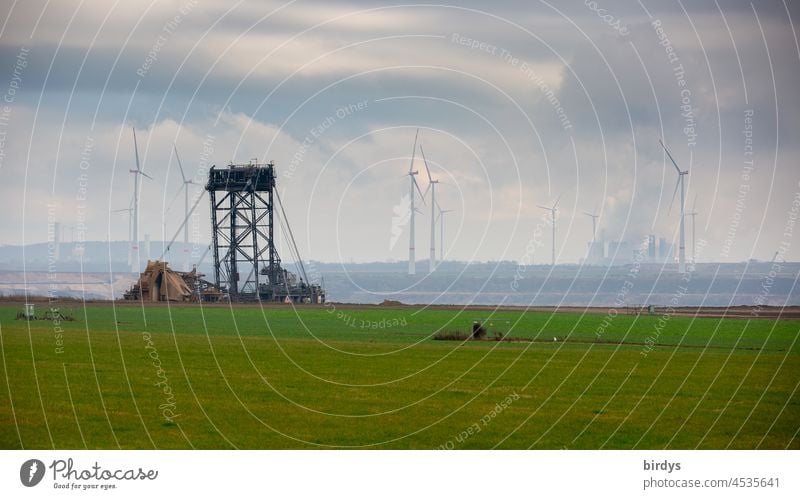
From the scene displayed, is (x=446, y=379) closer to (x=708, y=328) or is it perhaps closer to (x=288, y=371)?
(x=288, y=371)

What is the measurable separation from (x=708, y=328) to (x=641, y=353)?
1378 inches

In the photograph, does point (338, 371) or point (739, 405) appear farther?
point (338, 371)

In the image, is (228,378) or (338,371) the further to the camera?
(338,371)

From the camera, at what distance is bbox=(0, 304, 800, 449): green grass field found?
1532 inches

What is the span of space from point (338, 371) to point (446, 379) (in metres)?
5.45

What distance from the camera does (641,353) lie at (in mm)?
73750

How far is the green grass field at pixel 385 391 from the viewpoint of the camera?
38906 mm

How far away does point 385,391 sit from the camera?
165 ft
